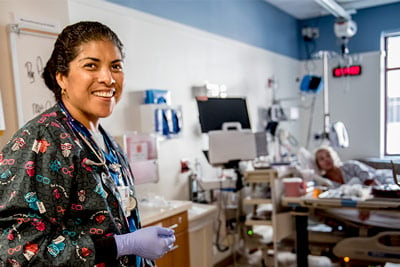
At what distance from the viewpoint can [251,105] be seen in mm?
4348

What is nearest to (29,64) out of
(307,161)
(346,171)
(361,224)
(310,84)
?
(346,171)

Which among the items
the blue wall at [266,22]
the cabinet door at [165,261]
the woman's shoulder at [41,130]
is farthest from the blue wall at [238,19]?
the cabinet door at [165,261]

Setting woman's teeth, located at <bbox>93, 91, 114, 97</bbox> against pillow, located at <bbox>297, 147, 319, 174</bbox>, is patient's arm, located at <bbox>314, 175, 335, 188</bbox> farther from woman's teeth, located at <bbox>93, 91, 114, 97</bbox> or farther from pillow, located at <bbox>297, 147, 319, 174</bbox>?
woman's teeth, located at <bbox>93, 91, 114, 97</bbox>

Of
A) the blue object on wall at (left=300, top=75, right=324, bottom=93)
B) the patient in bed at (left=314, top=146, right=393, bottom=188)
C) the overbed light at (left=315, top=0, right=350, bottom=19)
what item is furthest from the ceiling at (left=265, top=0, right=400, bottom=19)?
the patient in bed at (left=314, top=146, right=393, bottom=188)

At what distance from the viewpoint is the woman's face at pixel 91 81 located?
1.17 m

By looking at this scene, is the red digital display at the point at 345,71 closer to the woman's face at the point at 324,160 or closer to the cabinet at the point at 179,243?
the woman's face at the point at 324,160

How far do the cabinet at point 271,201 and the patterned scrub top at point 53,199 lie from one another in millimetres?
1837

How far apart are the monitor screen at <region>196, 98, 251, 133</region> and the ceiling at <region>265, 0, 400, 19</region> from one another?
1.09 metres

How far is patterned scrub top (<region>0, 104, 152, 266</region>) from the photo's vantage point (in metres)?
0.94

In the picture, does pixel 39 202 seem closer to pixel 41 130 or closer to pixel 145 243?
pixel 41 130

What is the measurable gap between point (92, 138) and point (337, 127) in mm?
1593

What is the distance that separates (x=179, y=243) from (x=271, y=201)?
Result: 33.9 inches

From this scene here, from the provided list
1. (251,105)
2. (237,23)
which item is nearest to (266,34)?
(237,23)

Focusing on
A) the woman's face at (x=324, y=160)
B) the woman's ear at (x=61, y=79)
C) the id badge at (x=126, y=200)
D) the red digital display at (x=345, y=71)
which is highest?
the red digital display at (x=345, y=71)
